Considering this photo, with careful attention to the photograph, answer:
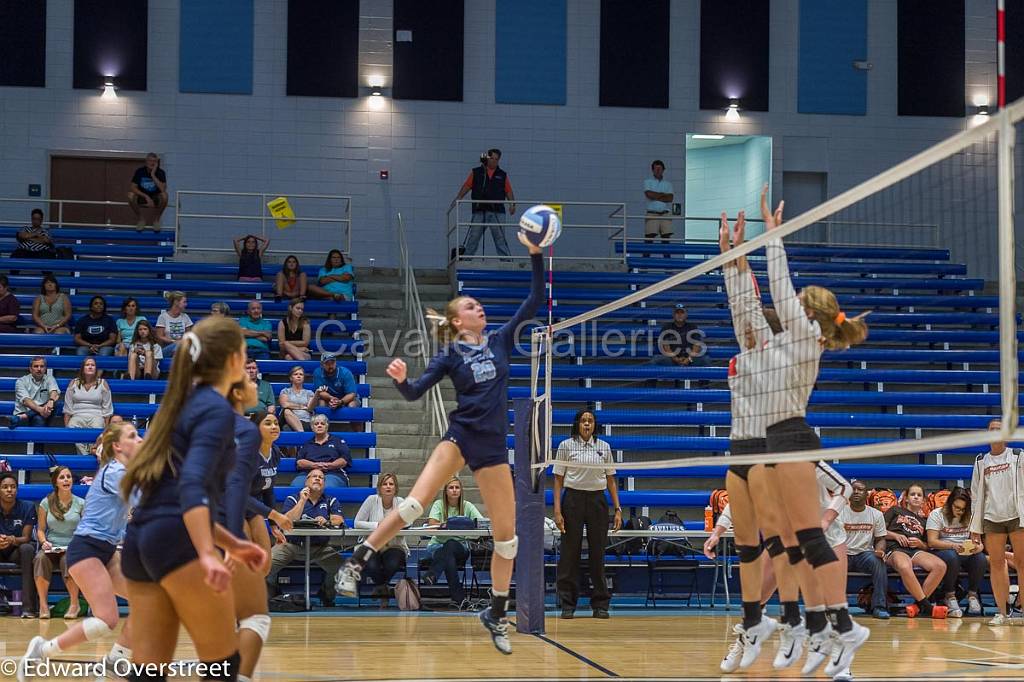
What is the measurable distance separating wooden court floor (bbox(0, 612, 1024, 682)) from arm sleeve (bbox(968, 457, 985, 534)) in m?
0.98

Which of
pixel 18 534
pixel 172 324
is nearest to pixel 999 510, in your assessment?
pixel 18 534

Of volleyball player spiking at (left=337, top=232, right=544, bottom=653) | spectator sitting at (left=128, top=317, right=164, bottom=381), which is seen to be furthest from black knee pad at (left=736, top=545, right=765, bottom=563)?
spectator sitting at (left=128, top=317, right=164, bottom=381)

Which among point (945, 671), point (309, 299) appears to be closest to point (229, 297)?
point (309, 299)

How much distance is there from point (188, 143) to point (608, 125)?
24.7 feet

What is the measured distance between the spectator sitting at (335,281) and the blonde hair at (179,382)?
13514 millimetres

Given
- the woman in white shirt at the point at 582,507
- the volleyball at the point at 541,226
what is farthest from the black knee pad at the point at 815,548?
the woman in white shirt at the point at 582,507

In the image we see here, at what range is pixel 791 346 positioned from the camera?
21.9 feet

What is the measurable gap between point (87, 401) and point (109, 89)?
27.5ft

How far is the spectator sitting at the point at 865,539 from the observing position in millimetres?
12633

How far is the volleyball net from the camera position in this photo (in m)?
10.9

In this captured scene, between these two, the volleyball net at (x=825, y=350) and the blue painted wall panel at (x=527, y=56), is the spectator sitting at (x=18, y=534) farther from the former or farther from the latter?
the blue painted wall panel at (x=527, y=56)

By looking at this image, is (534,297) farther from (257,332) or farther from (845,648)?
(257,332)

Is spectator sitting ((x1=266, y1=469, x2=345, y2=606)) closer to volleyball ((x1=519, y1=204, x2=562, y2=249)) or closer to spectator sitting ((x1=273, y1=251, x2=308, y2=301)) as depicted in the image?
spectator sitting ((x1=273, y1=251, x2=308, y2=301))

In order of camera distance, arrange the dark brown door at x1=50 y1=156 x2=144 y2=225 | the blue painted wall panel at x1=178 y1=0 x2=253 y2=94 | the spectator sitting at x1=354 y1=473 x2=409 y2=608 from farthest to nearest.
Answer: the blue painted wall panel at x1=178 y1=0 x2=253 y2=94 < the dark brown door at x1=50 y1=156 x2=144 y2=225 < the spectator sitting at x1=354 y1=473 x2=409 y2=608
